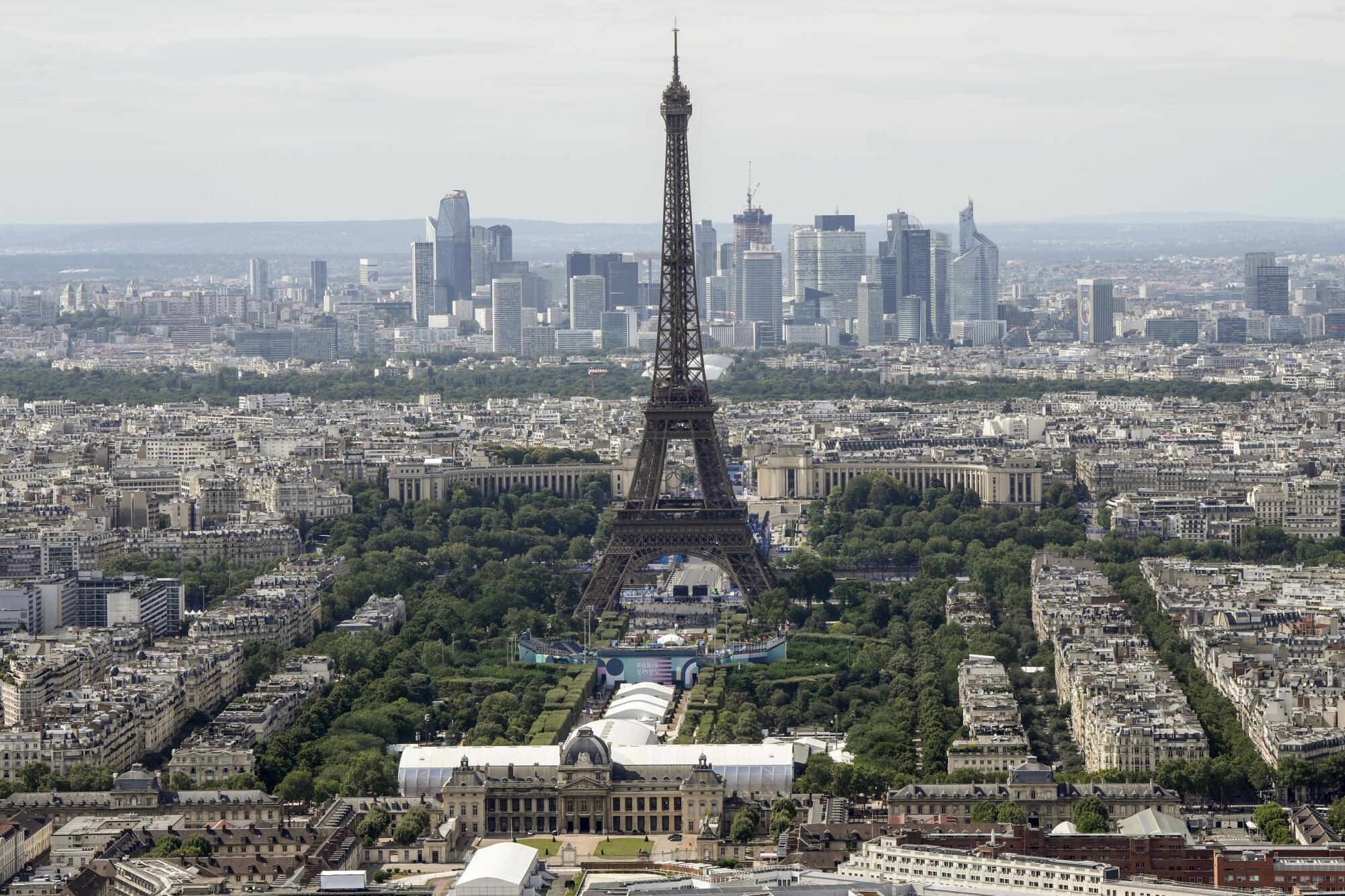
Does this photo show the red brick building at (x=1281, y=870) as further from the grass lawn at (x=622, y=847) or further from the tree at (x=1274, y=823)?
the grass lawn at (x=622, y=847)

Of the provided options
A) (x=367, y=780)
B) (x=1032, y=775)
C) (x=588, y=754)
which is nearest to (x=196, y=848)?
(x=367, y=780)

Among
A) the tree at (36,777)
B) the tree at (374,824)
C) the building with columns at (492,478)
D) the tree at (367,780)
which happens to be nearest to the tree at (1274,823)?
the tree at (374,824)

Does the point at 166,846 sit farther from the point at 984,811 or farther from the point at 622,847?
the point at 984,811

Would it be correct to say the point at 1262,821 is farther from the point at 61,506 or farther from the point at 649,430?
the point at 61,506

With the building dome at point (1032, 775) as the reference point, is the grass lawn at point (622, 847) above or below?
below

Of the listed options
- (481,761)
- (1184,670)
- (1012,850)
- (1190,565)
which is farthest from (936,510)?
(1012,850)
